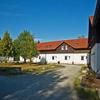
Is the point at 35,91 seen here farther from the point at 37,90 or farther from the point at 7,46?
the point at 7,46

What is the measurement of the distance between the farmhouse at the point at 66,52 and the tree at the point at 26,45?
13.1m

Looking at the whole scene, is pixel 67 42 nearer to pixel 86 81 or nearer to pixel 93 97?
pixel 86 81

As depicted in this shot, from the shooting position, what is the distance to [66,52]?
62.4 metres

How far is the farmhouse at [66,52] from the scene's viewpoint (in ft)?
196

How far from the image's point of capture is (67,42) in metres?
64.6

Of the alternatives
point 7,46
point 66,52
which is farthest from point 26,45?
point 66,52

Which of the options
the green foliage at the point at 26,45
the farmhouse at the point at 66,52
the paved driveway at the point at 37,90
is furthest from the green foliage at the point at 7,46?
the paved driveway at the point at 37,90

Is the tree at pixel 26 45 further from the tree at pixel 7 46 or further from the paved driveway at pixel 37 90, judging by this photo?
the paved driveway at pixel 37 90

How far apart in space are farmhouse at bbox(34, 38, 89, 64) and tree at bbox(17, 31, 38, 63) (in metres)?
13.1

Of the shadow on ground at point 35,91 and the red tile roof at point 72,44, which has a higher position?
the red tile roof at point 72,44

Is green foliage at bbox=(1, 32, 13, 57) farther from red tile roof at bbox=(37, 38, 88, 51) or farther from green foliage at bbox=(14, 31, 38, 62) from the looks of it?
red tile roof at bbox=(37, 38, 88, 51)

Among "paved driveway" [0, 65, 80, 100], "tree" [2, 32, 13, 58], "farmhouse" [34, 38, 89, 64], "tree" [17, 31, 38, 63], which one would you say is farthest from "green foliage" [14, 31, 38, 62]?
"paved driveway" [0, 65, 80, 100]

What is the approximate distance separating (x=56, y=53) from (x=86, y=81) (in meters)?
46.0

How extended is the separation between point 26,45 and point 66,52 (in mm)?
14899
